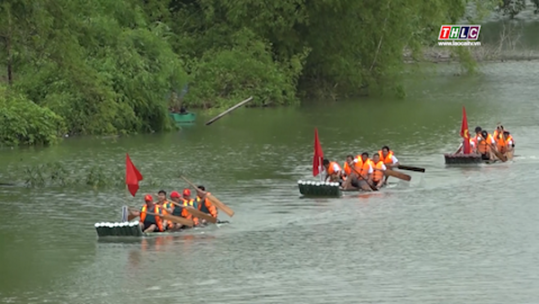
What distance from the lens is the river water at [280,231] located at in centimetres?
2334

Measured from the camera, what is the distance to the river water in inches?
919

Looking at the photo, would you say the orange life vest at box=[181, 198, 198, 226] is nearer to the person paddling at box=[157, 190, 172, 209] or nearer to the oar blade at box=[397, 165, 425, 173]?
the person paddling at box=[157, 190, 172, 209]

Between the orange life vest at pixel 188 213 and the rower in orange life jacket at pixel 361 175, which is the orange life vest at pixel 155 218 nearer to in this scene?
the orange life vest at pixel 188 213

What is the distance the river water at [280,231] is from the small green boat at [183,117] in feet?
8.00

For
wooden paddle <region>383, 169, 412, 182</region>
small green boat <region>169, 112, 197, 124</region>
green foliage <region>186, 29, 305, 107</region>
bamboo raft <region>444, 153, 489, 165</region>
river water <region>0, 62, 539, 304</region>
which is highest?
green foliage <region>186, 29, 305, 107</region>

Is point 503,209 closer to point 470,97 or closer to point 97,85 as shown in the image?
point 97,85

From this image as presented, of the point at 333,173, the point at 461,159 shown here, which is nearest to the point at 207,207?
the point at 333,173

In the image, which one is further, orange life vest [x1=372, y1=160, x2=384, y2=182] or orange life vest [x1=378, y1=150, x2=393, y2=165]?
orange life vest [x1=378, y1=150, x2=393, y2=165]

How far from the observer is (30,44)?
32.7m

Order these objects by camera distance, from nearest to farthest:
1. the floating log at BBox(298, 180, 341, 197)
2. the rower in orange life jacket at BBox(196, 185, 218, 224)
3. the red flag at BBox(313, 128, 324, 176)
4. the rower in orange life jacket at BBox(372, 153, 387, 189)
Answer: the rower in orange life jacket at BBox(196, 185, 218, 224) < the floating log at BBox(298, 180, 341, 197) < the red flag at BBox(313, 128, 324, 176) < the rower in orange life jacket at BBox(372, 153, 387, 189)

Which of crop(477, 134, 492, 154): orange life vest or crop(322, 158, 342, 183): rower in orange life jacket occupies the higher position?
crop(477, 134, 492, 154): orange life vest

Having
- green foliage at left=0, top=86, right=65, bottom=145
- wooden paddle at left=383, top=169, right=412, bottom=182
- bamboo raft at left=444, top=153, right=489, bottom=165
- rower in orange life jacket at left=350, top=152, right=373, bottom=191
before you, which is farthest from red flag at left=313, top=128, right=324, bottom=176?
green foliage at left=0, top=86, right=65, bottom=145

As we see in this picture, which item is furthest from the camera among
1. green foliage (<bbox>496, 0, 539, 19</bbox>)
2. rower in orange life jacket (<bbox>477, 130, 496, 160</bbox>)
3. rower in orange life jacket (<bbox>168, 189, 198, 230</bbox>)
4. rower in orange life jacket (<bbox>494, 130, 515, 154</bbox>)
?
green foliage (<bbox>496, 0, 539, 19</bbox>)

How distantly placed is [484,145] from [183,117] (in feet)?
51.8
